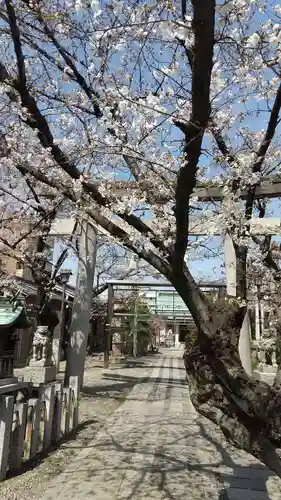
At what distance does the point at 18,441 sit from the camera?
4039mm

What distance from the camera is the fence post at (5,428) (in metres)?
3.76

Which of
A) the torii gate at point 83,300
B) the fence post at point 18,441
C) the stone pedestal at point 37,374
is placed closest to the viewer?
the fence post at point 18,441

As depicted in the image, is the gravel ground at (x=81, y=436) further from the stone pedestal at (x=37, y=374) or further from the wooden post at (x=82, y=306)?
the stone pedestal at (x=37, y=374)

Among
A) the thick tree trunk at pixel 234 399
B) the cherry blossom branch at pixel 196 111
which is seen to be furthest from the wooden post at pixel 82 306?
the cherry blossom branch at pixel 196 111

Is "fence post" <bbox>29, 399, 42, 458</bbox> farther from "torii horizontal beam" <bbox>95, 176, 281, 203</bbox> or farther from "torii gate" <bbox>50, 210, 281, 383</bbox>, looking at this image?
"torii gate" <bbox>50, 210, 281, 383</bbox>

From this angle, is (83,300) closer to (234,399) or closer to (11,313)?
(11,313)

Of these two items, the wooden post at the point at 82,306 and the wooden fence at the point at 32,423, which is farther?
the wooden post at the point at 82,306

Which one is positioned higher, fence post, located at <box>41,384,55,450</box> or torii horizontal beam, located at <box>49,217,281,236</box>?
torii horizontal beam, located at <box>49,217,281,236</box>

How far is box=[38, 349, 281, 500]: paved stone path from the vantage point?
3713 millimetres

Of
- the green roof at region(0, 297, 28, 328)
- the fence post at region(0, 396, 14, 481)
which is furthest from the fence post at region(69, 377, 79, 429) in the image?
the fence post at region(0, 396, 14, 481)

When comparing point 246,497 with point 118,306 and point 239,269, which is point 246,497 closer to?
point 239,269

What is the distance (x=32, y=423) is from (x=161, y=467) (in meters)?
1.43

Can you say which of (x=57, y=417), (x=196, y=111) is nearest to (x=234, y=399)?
(x=196, y=111)

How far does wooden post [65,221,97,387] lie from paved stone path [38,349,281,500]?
2.18 m
